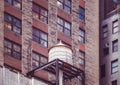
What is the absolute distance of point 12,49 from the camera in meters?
73.6

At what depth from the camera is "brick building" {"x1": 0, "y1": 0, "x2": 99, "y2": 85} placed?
72625 mm

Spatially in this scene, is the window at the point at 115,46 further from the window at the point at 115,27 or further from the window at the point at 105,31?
the window at the point at 105,31

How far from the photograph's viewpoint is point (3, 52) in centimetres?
7194

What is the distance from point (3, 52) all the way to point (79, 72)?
26.5 ft

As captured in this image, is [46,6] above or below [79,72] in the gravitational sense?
above

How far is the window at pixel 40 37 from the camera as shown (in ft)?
254

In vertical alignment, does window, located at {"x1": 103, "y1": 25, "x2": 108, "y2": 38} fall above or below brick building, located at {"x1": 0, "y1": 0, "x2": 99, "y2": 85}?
above

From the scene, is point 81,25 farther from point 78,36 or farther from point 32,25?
point 32,25

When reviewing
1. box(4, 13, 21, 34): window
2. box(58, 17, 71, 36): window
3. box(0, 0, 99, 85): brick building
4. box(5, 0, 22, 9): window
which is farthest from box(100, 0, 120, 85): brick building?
box(4, 13, 21, 34): window

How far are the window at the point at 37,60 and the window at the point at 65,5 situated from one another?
7950 mm

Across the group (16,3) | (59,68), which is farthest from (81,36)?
(59,68)

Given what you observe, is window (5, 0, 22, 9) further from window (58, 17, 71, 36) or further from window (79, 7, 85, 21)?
window (79, 7, 85, 21)

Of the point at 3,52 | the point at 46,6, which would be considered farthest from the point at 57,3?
the point at 3,52

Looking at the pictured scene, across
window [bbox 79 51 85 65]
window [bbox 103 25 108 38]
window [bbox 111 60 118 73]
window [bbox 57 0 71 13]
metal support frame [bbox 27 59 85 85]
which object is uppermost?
window [bbox 103 25 108 38]
